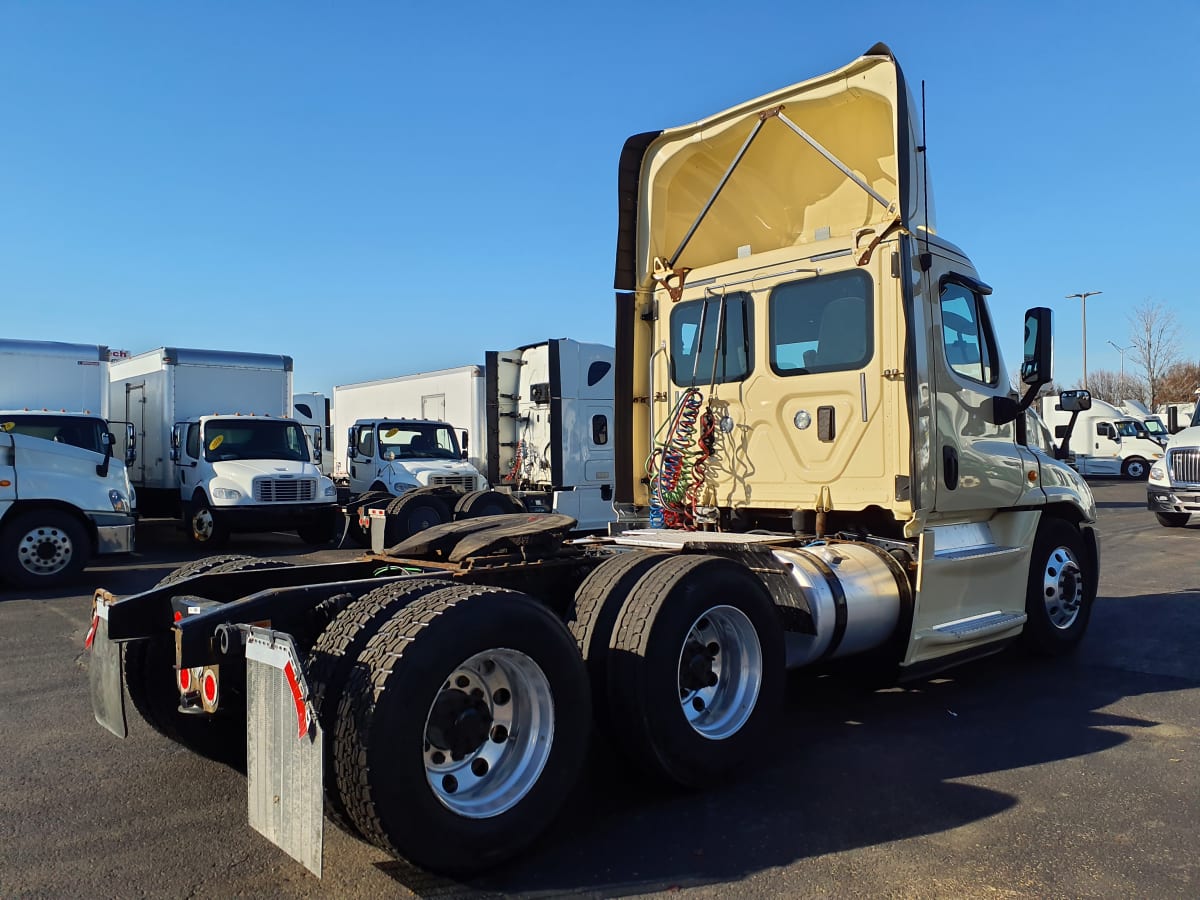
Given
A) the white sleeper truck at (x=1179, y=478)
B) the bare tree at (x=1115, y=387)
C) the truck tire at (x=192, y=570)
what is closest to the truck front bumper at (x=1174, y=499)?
the white sleeper truck at (x=1179, y=478)

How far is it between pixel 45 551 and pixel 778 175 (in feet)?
31.2

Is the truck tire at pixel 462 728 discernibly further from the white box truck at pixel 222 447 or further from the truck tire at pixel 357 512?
the white box truck at pixel 222 447

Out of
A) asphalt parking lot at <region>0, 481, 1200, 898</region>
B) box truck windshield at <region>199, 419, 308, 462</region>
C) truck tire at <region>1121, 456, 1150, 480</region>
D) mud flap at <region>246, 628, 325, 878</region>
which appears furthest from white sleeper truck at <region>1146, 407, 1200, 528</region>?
truck tire at <region>1121, 456, 1150, 480</region>

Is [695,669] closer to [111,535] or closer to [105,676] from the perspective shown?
[105,676]

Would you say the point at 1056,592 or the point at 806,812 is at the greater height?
the point at 1056,592

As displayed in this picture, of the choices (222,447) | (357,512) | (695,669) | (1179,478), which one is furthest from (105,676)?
(1179,478)

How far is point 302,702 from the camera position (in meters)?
2.95

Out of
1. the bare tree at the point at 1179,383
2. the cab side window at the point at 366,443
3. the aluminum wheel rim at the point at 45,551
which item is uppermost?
the bare tree at the point at 1179,383

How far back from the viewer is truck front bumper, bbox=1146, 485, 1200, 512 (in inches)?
633

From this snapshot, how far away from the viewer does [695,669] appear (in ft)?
14.3

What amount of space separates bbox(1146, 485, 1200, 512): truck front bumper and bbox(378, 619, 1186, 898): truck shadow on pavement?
1189cm

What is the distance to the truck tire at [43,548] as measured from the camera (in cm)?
1076

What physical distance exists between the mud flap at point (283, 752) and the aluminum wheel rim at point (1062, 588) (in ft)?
18.3

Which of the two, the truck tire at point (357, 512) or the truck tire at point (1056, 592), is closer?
the truck tire at point (1056, 592)
